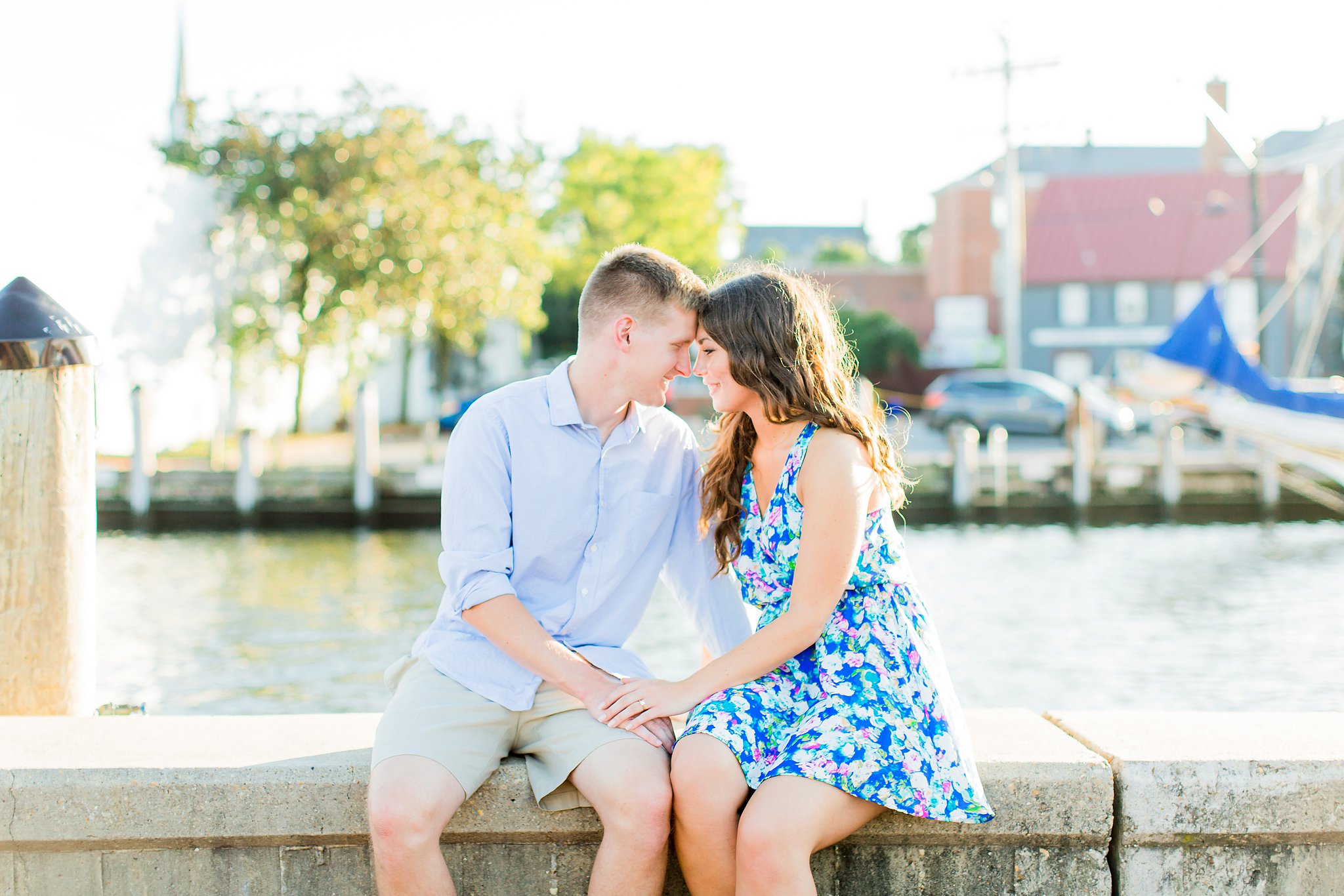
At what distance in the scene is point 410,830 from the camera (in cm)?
252

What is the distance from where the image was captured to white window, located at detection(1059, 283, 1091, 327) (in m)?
46.6

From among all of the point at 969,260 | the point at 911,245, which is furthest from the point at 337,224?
the point at 911,245

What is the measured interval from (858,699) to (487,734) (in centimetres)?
82

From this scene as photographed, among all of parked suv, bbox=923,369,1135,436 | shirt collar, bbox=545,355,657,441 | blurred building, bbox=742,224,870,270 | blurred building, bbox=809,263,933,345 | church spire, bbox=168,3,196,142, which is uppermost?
blurred building, bbox=742,224,870,270

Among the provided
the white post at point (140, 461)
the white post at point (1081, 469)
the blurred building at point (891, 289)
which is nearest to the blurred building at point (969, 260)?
the blurred building at point (891, 289)

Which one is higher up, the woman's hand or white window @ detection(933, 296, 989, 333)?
white window @ detection(933, 296, 989, 333)

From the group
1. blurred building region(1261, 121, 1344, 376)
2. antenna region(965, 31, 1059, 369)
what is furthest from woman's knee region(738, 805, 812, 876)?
antenna region(965, 31, 1059, 369)

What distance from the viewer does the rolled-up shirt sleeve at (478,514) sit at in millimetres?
2854

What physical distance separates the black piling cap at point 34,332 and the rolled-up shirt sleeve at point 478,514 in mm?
1237

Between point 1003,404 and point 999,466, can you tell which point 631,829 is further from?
point 1003,404

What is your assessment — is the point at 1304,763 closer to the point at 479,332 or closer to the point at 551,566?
the point at 551,566

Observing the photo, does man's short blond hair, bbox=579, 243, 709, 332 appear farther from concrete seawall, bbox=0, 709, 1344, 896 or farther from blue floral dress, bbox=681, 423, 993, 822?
concrete seawall, bbox=0, 709, 1344, 896

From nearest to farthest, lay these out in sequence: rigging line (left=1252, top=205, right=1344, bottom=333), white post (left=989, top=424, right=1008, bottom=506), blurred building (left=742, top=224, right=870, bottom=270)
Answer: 1. rigging line (left=1252, top=205, right=1344, bottom=333)
2. white post (left=989, top=424, right=1008, bottom=506)
3. blurred building (left=742, top=224, right=870, bottom=270)

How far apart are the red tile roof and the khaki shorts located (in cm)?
4648
